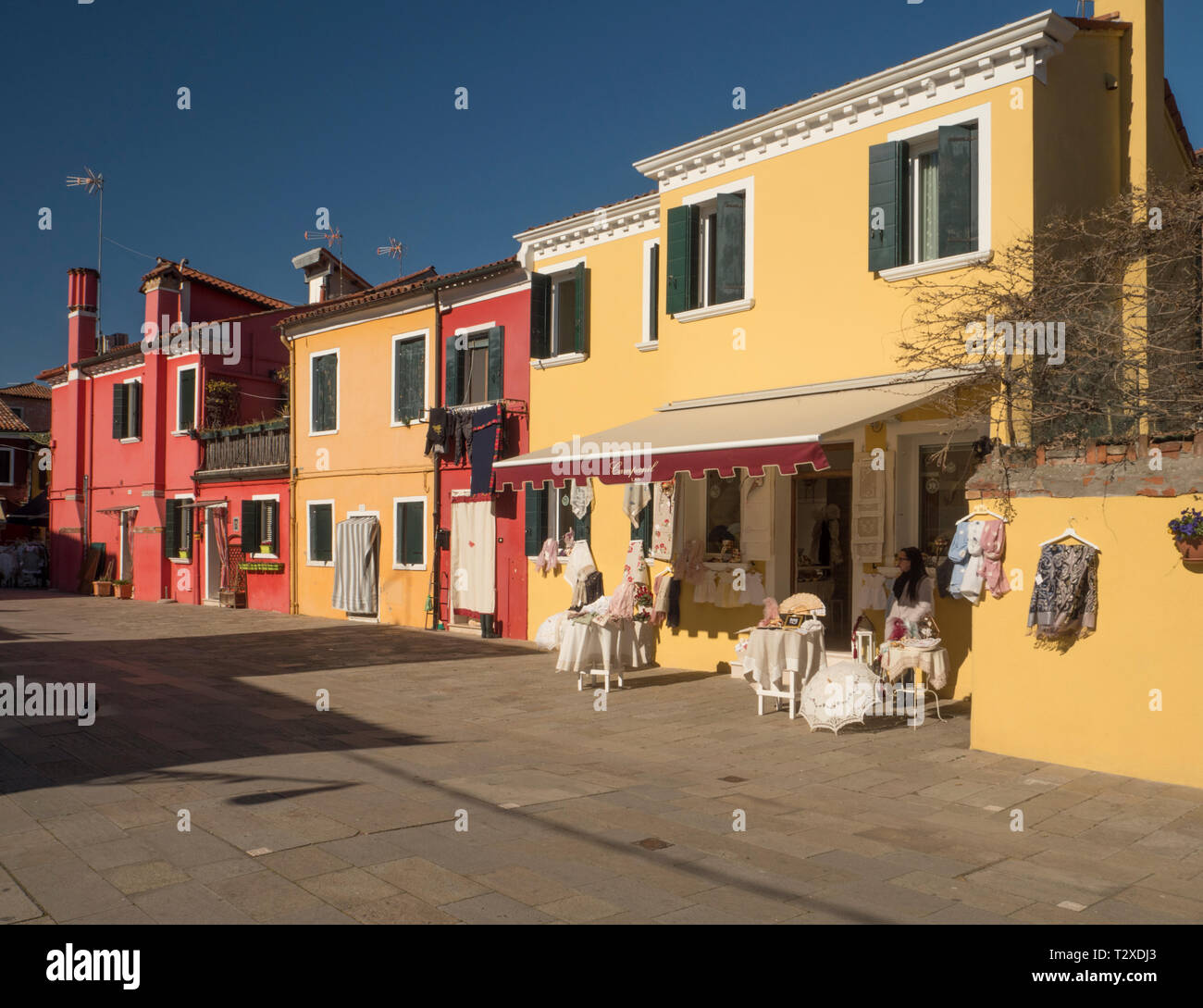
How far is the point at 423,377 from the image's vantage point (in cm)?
1955

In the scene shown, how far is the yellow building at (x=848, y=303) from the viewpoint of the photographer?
33.6 ft

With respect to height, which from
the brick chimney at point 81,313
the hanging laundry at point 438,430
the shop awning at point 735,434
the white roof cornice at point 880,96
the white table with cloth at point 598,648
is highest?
the brick chimney at point 81,313

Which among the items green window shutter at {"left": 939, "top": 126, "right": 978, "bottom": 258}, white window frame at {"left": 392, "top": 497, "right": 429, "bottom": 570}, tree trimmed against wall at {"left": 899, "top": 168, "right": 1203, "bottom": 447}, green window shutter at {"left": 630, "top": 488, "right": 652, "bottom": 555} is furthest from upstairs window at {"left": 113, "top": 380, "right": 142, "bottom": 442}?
tree trimmed against wall at {"left": 899, "top": 168, "right": 1203, "bottom": 447}

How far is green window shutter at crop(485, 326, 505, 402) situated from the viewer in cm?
1778

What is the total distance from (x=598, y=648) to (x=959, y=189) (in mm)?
6459

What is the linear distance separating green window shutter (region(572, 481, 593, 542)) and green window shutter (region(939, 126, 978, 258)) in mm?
6897

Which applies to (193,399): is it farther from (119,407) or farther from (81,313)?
(81,313)

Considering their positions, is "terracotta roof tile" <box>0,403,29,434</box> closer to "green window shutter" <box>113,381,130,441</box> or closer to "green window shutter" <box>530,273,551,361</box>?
"green window shutter" <box>113,381,130,441</box>

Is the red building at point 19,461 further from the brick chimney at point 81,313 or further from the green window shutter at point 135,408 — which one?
the green window shutter at point 135,408

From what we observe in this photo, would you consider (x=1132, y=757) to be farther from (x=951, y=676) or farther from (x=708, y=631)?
(x=708, y=631)

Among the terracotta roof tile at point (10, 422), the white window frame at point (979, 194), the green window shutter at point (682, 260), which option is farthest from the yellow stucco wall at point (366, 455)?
the terracotta roof tile at point (10, 422)

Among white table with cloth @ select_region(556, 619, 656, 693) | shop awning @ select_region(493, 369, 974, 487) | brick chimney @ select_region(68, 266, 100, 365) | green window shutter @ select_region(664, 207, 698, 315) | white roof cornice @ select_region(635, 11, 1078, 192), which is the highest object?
brick chimney @ select_region(68, 266, 100, 365)

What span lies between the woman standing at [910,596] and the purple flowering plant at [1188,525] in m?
3.25

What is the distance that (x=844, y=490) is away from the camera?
1313 centimetres
